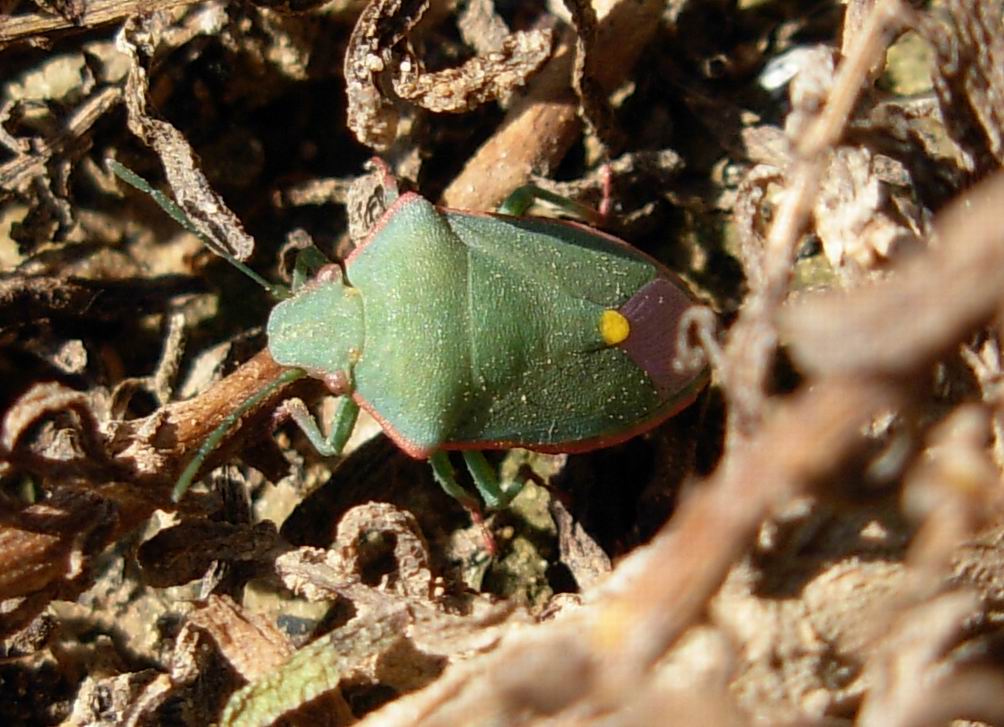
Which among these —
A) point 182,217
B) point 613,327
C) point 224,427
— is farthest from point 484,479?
point 182,217

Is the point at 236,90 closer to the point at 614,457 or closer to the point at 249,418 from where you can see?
the point at 249,418

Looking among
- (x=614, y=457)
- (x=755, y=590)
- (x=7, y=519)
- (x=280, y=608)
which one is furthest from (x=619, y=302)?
(x=7, y=519)

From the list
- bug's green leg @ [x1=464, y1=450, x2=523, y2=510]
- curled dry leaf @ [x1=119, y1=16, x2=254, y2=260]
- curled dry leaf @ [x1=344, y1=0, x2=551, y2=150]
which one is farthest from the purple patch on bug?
curled dry leaf @ [x1=119, y1=16, x2=254, y2=260]

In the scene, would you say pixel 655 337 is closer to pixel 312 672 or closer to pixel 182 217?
pixel 312 672

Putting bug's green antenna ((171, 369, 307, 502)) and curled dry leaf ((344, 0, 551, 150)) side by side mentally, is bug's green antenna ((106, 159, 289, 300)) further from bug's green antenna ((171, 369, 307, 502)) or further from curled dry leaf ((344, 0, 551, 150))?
curled dry leaf ((344, 0, 551, 150))

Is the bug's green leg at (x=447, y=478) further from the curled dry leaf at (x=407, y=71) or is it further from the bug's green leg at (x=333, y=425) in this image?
the curled dry leaf at (x=407, y=71)

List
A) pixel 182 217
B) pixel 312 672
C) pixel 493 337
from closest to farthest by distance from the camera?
pixel 312 672 < pixel 493 337 < pixel 182 217
